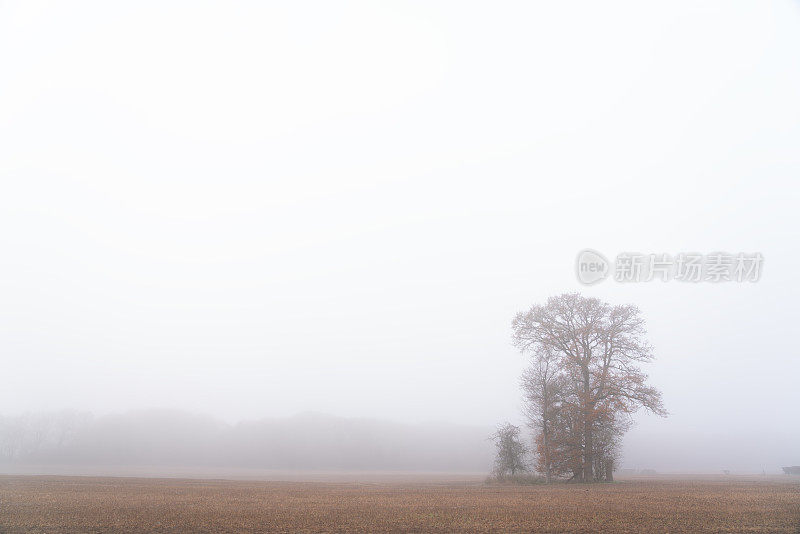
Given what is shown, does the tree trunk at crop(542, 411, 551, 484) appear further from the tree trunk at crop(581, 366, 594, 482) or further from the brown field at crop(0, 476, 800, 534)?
the brown field at crop(0, 476, 800, 534)

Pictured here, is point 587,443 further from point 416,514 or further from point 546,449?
point 416,514

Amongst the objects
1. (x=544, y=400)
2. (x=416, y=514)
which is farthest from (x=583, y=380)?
(x=416, y=514)

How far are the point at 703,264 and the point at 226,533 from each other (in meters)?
26.8

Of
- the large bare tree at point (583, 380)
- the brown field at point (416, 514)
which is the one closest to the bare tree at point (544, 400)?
the large bare tree at point (583, 380)

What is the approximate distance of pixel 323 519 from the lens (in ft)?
58.2

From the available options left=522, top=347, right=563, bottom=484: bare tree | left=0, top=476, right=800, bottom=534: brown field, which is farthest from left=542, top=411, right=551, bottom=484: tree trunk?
left=0, top=476, right=800, bottom=534: brown field

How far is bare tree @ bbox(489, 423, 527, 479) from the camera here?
137 ft

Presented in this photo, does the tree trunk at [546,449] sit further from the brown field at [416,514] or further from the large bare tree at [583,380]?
the brown field at [416,514]

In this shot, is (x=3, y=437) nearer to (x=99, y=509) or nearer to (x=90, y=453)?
(x=90, y=453)

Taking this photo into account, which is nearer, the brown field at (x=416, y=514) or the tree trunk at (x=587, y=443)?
the brown field at (x=416, y=514)

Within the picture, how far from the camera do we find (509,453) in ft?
139

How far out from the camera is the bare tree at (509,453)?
41906mm

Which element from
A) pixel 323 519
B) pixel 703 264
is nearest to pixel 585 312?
→ pixel 703 264

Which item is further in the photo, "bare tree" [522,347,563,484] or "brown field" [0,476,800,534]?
"bare tree" [522,347,563,484]
